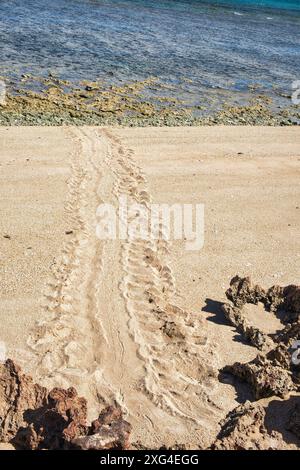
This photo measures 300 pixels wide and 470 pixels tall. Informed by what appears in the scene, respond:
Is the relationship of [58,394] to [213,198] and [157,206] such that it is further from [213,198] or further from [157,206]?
[213,198]

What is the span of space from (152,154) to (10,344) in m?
7.94

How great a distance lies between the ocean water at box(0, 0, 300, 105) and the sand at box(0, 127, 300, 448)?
8.92 meters

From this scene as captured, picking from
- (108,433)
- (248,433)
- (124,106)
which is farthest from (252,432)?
(124,106)

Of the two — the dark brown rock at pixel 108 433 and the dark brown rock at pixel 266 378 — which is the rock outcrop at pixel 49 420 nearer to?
the dark brown rock at pixel 108 433

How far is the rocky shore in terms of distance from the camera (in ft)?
53.9

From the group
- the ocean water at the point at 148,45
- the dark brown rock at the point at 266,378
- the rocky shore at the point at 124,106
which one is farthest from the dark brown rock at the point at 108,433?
the ocean water at the point at 148,45

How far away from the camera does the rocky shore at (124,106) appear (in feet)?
53.9

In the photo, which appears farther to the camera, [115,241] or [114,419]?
[115,241]

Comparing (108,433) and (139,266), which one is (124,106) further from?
(108,433)

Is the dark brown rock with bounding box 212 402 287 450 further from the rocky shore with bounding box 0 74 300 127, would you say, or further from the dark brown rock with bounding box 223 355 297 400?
the rocky shore with bounding box 0 74 300 127

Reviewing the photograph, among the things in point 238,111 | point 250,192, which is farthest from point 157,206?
point 238,111

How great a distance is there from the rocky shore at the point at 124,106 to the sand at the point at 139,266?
7.00ft

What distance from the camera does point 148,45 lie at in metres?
29.1

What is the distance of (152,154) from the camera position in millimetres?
13250
